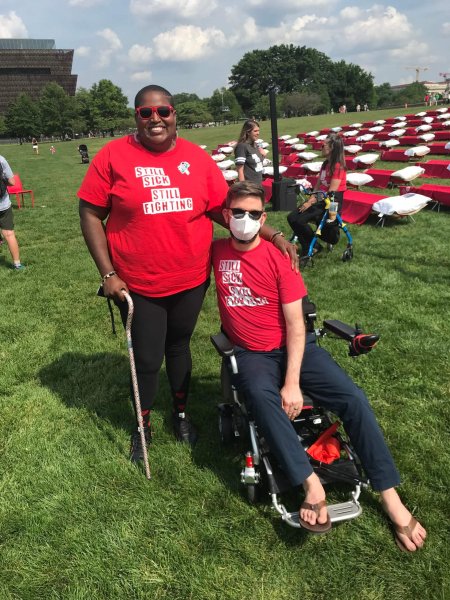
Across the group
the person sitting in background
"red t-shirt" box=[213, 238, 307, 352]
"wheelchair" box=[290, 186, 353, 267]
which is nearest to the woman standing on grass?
"red t-shirt" box=[213, 238, 307, 352]

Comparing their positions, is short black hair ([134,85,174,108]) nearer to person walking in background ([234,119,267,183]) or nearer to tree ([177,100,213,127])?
person walking in background ([234,119,267,183])

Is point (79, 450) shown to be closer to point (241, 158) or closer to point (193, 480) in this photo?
point (193, 480)

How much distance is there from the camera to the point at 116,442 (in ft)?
10.6

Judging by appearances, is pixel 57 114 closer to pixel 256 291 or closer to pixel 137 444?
pixel 137 444

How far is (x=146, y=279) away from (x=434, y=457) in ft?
7.21

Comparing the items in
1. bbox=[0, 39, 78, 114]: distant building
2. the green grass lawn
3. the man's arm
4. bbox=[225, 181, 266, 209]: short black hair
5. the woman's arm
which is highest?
bbox=[0, 39, 78, 114]: distant building

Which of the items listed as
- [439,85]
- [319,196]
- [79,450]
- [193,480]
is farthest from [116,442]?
[439,85]

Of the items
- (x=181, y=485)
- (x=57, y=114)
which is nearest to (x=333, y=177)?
(x=181, y=485)

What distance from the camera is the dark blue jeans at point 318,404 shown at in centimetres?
228

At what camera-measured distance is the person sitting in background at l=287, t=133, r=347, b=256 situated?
254 inches

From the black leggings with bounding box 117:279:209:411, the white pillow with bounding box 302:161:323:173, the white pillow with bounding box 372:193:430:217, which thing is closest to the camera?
the black leggings with bounding box 117:279:209:411

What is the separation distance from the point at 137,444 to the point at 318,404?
1363 millimetres

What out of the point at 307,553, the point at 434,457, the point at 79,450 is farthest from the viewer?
the point at 79,450

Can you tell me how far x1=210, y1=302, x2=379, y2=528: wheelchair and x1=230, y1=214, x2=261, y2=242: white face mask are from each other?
Result: 623 millimetres
